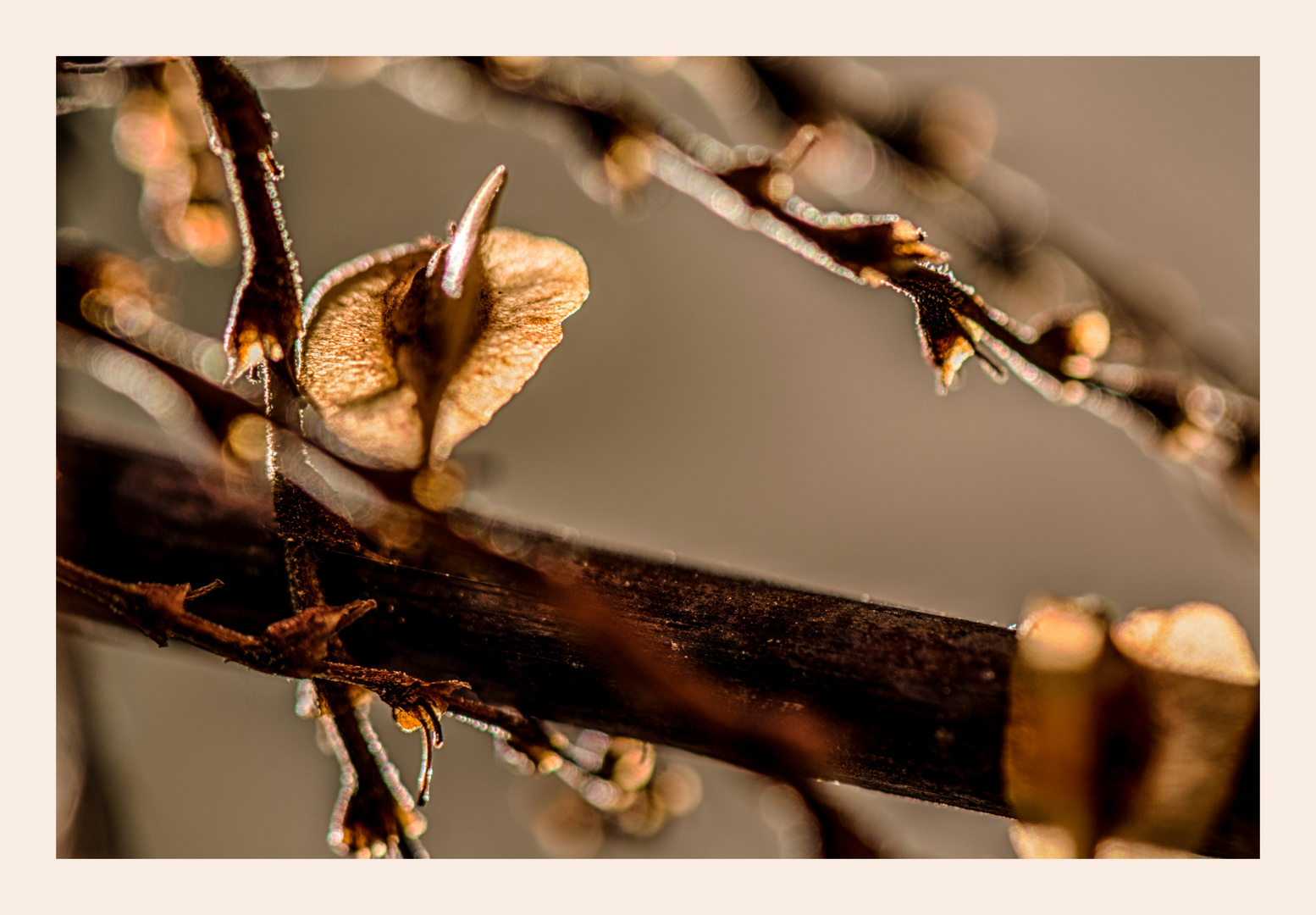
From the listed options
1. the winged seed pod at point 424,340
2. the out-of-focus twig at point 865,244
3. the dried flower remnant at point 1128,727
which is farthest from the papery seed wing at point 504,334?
the dried flower remnant at point 1128,727

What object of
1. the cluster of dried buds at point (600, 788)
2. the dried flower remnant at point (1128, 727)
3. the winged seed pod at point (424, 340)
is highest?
A: the winged seed pod at point (424, 340)

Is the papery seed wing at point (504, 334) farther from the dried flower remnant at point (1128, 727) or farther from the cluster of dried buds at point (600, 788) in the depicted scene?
the dried flower remnant at point (1128, 727)

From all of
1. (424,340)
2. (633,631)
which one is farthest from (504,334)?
(633,631)

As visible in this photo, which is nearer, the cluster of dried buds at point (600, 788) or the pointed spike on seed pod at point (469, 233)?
the pointed spike on seed pod at point (469, 233)

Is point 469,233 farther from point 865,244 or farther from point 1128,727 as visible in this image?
point 1128,727

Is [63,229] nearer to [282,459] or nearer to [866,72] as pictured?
[282,459]

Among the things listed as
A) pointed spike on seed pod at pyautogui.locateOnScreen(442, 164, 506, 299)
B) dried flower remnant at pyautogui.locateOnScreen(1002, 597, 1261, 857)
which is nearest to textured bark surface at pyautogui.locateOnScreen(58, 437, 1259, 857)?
dried flower remnant at pyautogui.locateOnScreen(1002, 597, 1261, 857)

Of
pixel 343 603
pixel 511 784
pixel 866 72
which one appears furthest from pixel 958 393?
pixel 343 603

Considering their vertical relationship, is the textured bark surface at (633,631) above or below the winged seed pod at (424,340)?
below
